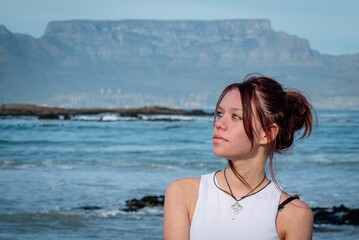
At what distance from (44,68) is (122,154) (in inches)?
6673

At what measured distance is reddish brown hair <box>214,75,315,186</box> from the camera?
90.0 inches

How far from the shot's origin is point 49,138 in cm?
3516

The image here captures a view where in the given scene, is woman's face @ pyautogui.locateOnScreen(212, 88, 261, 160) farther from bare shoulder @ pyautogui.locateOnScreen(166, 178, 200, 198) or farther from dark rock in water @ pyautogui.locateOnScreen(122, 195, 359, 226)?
dark rock in water @ pyautogui.locateOnScreen(122, 195, 359, 226)

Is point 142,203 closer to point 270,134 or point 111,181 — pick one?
point 111,181

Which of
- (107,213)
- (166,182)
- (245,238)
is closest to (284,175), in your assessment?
(166,182)

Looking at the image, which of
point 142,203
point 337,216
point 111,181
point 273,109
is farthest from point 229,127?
point 111,181

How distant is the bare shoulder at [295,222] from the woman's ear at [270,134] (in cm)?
21

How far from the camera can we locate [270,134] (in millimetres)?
2383

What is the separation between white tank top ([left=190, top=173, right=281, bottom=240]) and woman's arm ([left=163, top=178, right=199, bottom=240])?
0.07 feet

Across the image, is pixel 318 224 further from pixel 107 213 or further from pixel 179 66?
pixel 179 66

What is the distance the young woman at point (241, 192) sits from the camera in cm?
225

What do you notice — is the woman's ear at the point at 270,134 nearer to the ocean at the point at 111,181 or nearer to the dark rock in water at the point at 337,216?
the ocean at the point at 111,181

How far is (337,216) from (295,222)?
320 inches

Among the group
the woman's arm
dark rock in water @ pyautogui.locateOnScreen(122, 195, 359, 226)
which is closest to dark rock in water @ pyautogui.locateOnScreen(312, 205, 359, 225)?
dark rock in water @ pyautogui.locateOnScreen(122, 195, 359, 226)
